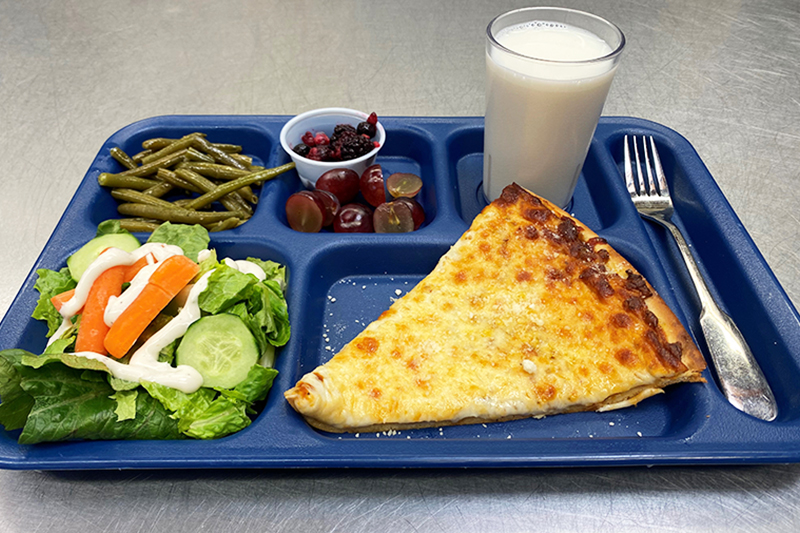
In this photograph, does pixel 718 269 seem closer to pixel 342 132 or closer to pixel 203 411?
pixel 342 132

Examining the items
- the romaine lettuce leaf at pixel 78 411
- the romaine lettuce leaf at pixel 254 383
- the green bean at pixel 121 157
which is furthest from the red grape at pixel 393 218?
the green bean at pixel 121 157

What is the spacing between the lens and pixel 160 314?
219cm

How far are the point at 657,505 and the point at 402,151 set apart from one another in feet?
7.68

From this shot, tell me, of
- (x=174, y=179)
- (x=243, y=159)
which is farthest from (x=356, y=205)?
(x=174, y=179)

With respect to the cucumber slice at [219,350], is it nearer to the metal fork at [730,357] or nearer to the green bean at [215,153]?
the green bean at [215,153]

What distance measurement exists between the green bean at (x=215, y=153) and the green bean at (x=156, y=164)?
11 centimetres

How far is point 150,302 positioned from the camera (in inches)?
81.6

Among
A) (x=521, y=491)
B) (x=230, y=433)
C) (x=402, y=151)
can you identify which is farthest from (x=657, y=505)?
(x=402, y=151)

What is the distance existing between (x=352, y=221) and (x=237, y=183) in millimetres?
674

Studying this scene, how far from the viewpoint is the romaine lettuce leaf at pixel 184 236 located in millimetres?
2533

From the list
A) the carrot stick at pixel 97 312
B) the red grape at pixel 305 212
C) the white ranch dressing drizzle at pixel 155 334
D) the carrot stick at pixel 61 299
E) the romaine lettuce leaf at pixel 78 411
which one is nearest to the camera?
the romaine lettuce leaf at pixel 78 411

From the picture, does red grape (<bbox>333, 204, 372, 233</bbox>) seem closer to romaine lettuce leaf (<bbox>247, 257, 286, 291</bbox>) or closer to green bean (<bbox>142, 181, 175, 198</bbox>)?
romaine lettuce leaf (<bbox>247, 257, 286, 291</bbox>)

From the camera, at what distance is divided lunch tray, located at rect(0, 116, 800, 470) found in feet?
5.99

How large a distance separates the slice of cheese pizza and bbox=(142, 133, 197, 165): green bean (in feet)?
5.58
